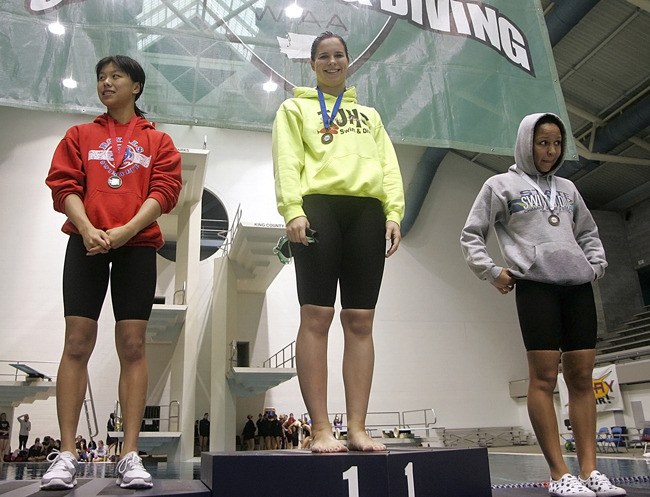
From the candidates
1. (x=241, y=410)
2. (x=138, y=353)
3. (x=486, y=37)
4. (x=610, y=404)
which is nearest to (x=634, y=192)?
(x=610, y=404)

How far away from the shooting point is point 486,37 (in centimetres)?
397

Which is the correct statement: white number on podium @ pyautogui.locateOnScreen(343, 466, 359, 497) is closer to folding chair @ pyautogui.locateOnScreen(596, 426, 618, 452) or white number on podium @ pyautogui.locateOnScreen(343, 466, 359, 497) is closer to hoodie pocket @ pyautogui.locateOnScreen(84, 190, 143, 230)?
hoodie pocket @ pyautogui.locateOnScreen(84, 190, 143, 230)

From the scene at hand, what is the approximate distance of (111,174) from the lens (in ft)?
7.27

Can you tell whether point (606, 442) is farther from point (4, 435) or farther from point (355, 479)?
point (4, 435)

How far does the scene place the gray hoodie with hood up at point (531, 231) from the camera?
228cm

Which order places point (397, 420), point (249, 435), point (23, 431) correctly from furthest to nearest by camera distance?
point (397, 420), point (249, 435), point (23, 431)

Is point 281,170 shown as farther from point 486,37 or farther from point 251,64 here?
point 486,37

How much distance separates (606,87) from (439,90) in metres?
11.3

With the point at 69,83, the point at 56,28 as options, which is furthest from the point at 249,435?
the point at 56,28

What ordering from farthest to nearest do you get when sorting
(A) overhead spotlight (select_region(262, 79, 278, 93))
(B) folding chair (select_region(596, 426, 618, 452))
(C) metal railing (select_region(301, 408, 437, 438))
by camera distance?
(C) metal railing (select_region(301, 408, 437, 438)), (B) folding chair (select_region(596, 426, 618, 452)), (A) overhead spotlight (select_region(262, 79, 278, 93))

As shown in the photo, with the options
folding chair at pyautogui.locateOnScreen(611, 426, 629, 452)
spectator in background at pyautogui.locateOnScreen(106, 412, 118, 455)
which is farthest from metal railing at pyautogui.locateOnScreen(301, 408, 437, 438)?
spectator in background at pyautogui.locateOnScreen(106, 412, 118, 455)

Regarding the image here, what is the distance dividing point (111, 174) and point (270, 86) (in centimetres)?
159

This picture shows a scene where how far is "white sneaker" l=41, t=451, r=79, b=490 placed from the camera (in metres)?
1.73

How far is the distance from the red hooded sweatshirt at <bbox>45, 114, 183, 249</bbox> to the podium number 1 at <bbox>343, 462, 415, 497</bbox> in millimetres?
1150
